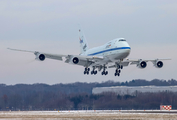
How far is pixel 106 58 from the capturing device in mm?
70312

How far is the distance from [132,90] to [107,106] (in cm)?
1505

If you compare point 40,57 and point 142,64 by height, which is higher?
point 40,57

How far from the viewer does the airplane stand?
67.6 m

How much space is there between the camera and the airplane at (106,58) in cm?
6756

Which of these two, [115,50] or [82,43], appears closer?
[115,50]

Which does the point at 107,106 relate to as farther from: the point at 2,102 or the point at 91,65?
the point at 2,102

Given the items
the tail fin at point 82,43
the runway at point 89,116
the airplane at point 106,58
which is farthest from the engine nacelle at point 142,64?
the tail fin at point 82,43

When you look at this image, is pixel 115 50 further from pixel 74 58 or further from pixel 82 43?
pixel 82 43

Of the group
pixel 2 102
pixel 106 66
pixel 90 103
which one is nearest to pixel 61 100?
pixel 90 103

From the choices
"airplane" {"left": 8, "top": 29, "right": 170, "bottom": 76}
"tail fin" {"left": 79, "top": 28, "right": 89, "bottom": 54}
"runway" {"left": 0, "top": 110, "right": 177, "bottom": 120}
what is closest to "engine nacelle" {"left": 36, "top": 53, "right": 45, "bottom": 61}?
"airplane" {"left": 8, "top": 29, "right": 170, "bottom": 76}

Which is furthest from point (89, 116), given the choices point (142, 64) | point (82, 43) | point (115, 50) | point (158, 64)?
point (82, 43)

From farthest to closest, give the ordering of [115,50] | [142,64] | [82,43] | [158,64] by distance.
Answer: [82,43] → [158,64] → [142,64] → [115,50]

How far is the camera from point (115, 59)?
69000 millimetres

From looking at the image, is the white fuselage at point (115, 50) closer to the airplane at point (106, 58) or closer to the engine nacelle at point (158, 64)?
the airplane at point (106, 58)
